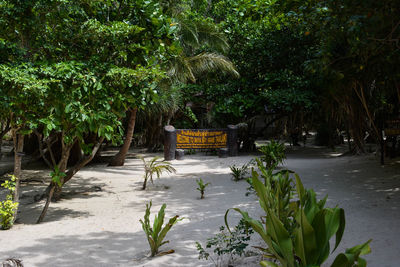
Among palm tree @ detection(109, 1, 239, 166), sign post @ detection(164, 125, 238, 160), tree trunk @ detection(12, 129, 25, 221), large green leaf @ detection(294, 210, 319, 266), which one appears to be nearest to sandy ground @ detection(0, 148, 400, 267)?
tree trunk @ detection(12, 129, 25, 221)

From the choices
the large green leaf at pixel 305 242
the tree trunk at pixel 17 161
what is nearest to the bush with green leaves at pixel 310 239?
the large green leaf at pixel 305 242

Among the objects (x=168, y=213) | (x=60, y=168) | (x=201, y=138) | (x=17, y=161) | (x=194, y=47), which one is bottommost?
(x=168, y=213)

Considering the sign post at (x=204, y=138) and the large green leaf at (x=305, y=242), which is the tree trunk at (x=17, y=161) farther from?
the sign post at (x=204, y=138)

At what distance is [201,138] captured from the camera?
14320mm

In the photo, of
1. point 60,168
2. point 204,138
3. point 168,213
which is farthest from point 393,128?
point 204,138

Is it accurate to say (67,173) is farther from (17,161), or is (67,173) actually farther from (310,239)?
(310,239)

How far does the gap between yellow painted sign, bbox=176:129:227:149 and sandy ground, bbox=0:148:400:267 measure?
347cm

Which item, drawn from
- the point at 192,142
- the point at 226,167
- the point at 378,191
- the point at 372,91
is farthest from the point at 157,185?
the point at 372,91

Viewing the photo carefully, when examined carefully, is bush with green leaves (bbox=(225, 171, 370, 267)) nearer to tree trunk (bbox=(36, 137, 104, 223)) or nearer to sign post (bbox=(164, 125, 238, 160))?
tree trunk (bbox=(36, 137, 104, 223))

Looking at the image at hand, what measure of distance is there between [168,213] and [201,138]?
8.15m

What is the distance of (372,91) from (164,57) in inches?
306

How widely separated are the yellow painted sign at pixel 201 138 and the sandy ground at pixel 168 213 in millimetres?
3470

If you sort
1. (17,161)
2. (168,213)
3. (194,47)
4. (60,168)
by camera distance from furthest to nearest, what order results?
1. (194,47)
2. (60,168)
3. (168,213)
4. (17,161)

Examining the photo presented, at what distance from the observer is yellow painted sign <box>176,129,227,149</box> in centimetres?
1411
